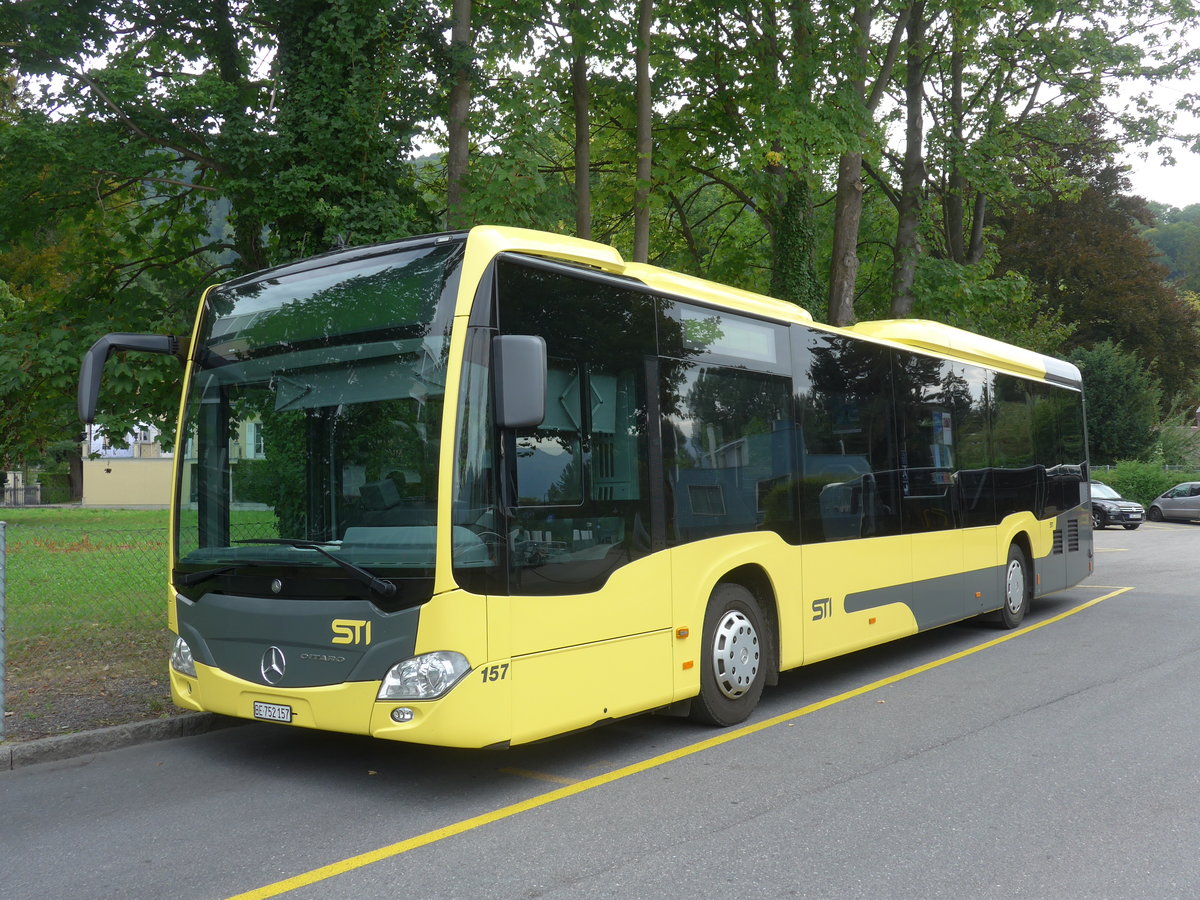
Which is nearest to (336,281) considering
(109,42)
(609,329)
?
(609,329)

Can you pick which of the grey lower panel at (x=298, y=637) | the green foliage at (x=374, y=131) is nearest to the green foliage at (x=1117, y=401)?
the green foliage at (x=374, y=131)

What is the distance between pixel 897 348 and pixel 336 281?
19.2ft

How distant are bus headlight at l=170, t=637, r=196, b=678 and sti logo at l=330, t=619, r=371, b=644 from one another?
1.27 m

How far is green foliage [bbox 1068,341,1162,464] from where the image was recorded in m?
42.2

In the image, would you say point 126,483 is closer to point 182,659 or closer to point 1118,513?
point 1118,513

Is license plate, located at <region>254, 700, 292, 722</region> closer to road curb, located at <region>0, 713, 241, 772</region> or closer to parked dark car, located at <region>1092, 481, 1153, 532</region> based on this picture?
road curb, located at <region>0, 713, 241, 772</region>

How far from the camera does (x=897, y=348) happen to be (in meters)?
9.99

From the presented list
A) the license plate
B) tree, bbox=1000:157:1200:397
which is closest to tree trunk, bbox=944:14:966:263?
the license plate

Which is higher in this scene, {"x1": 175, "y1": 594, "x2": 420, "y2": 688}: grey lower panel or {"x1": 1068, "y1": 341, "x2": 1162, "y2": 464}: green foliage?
{"x1": 1068, "y1": 341, "x2": 1162, "y2": 464}: green foliage

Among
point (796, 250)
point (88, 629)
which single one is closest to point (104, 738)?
point (88, 629)

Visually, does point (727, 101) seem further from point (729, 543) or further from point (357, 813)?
point (357, 813)

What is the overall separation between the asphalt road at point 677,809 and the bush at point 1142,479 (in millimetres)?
36359

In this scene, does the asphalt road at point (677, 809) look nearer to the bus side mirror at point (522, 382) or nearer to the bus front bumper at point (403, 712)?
the bus front bumper at point (403, 712)

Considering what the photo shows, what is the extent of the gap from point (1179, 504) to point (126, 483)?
160ft
